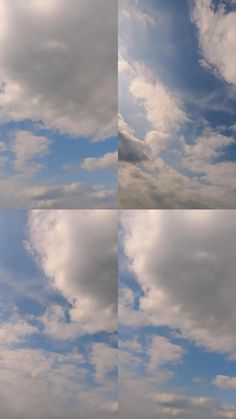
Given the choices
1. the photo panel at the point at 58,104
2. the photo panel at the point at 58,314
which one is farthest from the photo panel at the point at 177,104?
the photo panel at the point at 58,314

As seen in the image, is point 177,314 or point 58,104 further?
point 58,104

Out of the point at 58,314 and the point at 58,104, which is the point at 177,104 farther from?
the point at 58,314

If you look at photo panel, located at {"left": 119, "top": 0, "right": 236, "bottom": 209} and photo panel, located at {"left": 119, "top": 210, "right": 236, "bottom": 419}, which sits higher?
photo panel, located at {"left": 119, "top": 0, "right": 236, "bottom": 209}

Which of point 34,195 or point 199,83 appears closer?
point 199,83

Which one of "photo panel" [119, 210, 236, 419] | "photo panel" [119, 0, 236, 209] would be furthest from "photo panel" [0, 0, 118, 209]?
"photo panel" [119, 210, 236, 419]

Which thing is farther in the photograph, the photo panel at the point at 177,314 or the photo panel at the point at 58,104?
the photo panel at the point at 58,104

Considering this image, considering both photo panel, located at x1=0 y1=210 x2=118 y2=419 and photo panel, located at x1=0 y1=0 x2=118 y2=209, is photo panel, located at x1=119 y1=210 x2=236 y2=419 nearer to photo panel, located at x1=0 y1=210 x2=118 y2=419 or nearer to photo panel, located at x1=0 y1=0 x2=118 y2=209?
photo panel, located at x1=0 y1=210 x2=118 y2=419

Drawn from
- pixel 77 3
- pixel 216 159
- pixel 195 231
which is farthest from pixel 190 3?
pixel 195 231

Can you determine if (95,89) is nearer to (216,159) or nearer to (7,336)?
(216,159)

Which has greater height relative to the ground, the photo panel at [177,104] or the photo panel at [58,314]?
the photo panel at [177,104]

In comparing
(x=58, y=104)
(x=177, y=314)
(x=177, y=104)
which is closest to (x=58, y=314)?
(x=177, y=314)

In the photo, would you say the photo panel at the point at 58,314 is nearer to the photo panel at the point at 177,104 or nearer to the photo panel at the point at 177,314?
the photo panel at the point at 177,314
